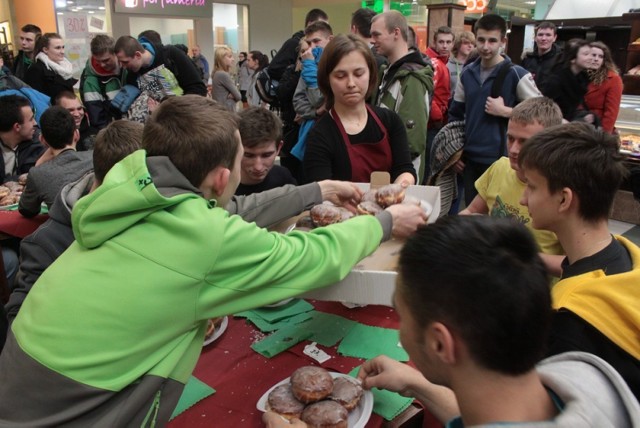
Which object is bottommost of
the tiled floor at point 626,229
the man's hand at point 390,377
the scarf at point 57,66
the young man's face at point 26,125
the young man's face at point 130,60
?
the tiled floor at point 626,229

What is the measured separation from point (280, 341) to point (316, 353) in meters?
0.14

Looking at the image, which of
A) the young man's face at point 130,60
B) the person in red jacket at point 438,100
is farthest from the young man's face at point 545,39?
the young man's face at point 130,60

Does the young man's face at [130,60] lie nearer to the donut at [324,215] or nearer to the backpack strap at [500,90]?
the backpack strap at [500,90]

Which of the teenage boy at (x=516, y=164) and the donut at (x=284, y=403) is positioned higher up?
the teenage boy at (x=516, y=164)

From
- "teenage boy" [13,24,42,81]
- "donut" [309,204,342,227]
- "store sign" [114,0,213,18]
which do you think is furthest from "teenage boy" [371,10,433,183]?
"store sign" [114,0,213,18]

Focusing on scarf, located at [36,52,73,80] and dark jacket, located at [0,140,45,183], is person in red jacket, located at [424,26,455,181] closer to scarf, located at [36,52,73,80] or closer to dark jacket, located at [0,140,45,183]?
dark jacket, located at [0,140,45,183]

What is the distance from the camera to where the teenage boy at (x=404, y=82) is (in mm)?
3490

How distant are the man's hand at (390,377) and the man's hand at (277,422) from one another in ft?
0.75

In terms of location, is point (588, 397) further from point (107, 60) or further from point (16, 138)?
point (107, 60)

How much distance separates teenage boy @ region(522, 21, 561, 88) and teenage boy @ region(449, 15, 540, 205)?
1801 mm

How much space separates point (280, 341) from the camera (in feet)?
5.54

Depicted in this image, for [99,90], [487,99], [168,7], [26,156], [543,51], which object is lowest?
[26,156]

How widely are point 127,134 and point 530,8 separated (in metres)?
15.0

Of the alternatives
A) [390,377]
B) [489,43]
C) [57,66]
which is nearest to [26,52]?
[57,66]
